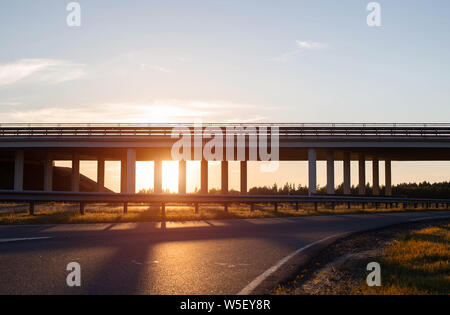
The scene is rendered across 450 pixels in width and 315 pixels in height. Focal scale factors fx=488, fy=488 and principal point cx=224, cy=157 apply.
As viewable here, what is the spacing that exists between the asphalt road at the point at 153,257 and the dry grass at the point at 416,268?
148 centimetres

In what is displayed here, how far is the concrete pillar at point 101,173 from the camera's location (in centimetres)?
5091

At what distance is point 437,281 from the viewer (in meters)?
7.02

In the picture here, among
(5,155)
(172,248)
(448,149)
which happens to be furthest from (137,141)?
(172,248)

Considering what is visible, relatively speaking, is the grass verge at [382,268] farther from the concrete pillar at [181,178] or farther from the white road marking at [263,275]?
the concrete pillar at [181,178]

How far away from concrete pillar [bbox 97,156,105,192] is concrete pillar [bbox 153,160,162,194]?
21.0ft

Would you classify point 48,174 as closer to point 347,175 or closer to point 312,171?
point 312,171

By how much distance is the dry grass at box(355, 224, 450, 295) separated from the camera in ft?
21.3

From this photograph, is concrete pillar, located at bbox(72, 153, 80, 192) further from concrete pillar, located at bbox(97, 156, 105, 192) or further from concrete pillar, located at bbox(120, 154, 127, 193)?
concrete pillar, located at bbox(120, 154, 127, 193)

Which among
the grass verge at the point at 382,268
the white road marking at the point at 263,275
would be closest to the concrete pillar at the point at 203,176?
the grass verge at the point at 382,268

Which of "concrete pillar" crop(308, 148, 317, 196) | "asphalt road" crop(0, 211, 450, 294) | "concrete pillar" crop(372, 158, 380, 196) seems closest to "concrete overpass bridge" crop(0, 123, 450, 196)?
"concrete pillar" crop(308, 148, 317, 196)

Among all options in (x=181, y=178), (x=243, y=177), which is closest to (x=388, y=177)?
(x=243, y=177)

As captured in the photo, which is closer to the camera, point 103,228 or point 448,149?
point 103,228

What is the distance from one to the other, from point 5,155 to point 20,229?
39.3 metres
